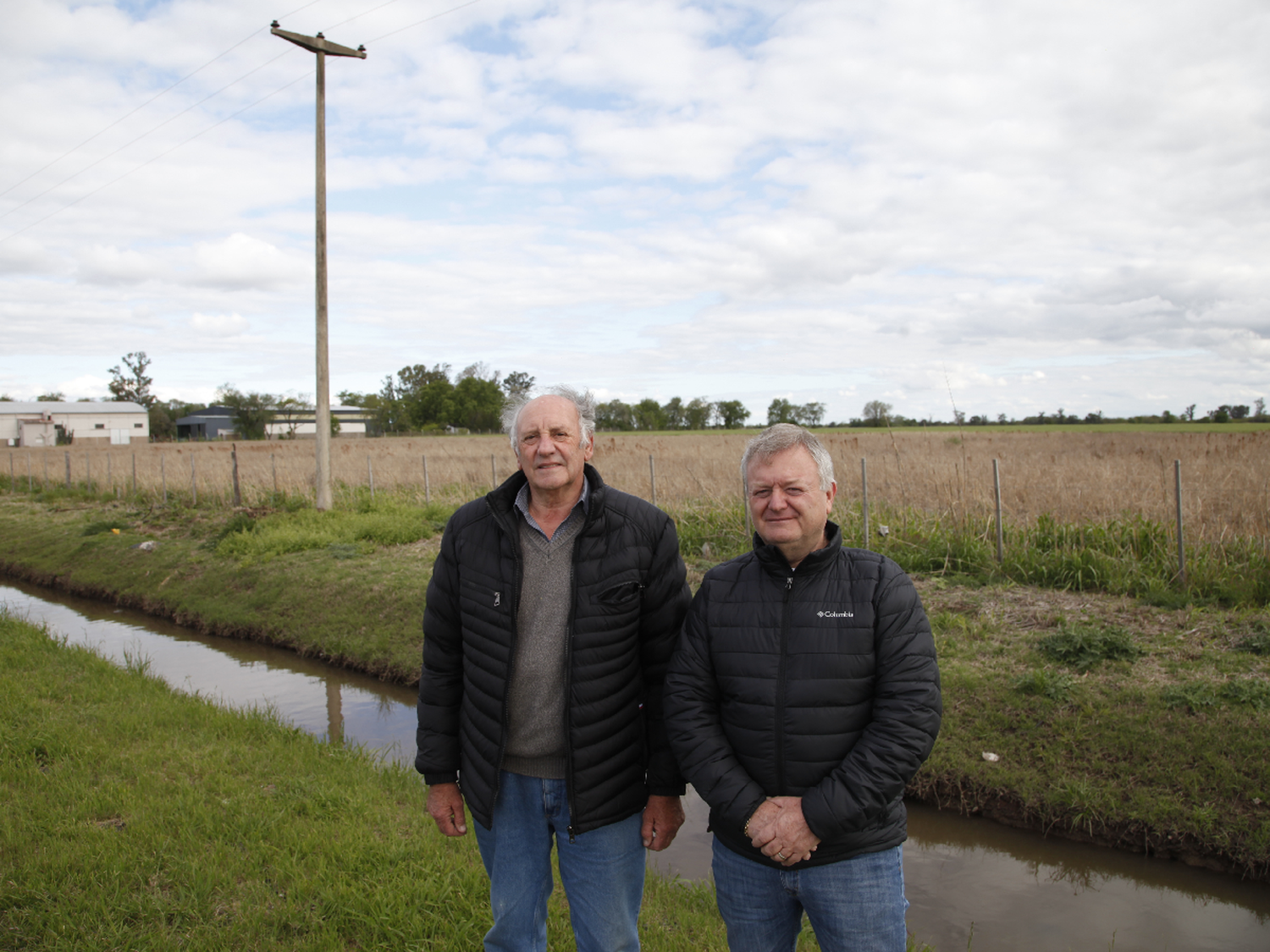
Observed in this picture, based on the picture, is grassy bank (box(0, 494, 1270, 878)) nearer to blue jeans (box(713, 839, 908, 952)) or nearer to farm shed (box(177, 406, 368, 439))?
blue jeans (box(713, 839, 908, 952))

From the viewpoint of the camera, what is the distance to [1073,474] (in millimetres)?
11906

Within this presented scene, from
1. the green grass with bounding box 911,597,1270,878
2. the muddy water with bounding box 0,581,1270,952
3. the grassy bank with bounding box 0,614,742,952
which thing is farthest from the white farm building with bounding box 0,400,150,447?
the muddy water with bounding box 0,581,1270,952

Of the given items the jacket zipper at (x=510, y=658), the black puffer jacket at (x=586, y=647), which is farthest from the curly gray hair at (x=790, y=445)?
the jacket zipper at (x=510, y=658)

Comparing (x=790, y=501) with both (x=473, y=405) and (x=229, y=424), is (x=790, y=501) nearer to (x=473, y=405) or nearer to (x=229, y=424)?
(x=473, y=405)

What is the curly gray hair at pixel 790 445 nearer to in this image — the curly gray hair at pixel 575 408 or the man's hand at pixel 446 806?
the curly gray hair at pixel 575 408

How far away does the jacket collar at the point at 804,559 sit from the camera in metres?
2.17

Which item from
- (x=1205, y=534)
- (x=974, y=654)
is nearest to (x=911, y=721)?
(x=974, y=654)

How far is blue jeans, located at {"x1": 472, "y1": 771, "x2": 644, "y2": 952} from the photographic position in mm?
2402

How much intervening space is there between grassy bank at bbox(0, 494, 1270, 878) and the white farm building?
70.8 meters

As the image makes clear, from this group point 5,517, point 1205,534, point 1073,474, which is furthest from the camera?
point 5,517

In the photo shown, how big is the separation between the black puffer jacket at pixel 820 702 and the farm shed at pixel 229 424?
84.4 meters

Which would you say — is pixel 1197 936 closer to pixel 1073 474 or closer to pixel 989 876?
pixel 989 876

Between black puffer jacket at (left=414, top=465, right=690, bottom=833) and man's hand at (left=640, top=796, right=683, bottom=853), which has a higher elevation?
black puffer jacket at (left=414, top=465, right=690, bottom=833)

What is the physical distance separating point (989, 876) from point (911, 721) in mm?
3540
